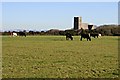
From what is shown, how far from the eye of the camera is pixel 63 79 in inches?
418

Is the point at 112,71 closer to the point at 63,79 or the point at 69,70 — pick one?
the point at 69,70

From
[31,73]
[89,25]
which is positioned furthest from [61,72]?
[89,25]

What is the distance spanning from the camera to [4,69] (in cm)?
1304

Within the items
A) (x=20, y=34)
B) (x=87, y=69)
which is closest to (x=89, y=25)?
(x=20, y=34)

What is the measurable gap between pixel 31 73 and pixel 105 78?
3.25 m

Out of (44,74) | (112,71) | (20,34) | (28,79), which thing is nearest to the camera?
(28,79)

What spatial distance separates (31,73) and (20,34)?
89.5 metres

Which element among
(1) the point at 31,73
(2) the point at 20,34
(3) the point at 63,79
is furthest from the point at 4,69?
(2) the point at 20,34

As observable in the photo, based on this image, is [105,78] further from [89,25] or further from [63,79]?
[89,25]

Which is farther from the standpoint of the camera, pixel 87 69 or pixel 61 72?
pixel 87 69

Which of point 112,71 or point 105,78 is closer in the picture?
point 105,78

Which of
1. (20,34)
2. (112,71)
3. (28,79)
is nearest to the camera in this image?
(28,79)

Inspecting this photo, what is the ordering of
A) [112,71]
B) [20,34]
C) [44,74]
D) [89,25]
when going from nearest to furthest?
[44,74], [112,71], [20,34], [89,25]

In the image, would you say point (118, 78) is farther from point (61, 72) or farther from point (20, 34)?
point (20, 34)
